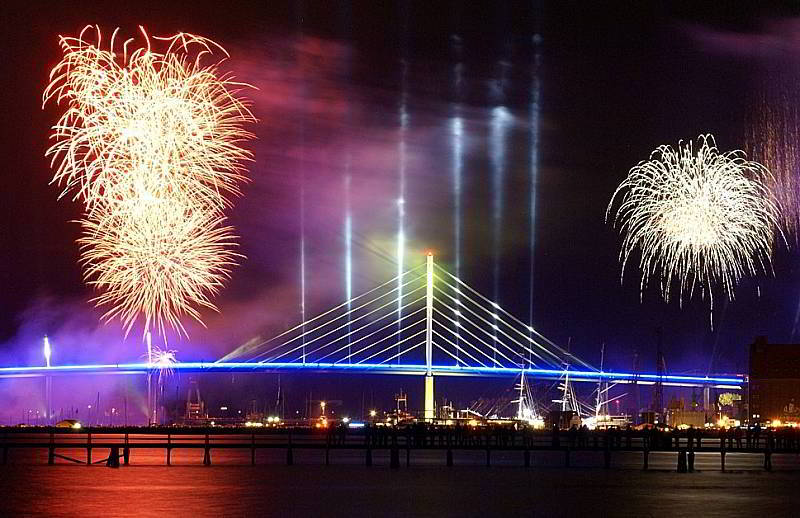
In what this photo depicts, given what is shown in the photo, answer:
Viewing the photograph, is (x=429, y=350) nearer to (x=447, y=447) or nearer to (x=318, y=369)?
(x=318, y=369)

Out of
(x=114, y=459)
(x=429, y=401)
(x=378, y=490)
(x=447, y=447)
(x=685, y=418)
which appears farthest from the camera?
(x=685, y=418)

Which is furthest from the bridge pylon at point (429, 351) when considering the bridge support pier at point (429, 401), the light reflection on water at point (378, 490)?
the light reflection on water at point (378, 490)

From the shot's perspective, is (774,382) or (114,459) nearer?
(114,459)

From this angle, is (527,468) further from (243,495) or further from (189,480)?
(243,495)

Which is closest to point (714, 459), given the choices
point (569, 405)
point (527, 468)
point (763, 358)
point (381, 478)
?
point (527, 468)

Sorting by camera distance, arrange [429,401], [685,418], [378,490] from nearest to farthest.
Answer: [378,490]
[429,401]
[685,418]

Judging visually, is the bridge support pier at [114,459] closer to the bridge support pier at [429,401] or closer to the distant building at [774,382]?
the bridge support pier at [429,401]

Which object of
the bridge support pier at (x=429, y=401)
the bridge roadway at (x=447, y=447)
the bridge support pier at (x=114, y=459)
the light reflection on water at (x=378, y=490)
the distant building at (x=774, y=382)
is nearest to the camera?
the light reflection on water at (x=378, y=490)

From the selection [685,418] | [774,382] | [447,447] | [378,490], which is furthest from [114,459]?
[774,382]

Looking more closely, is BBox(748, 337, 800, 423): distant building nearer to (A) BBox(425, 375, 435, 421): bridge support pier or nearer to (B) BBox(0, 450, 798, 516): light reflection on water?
(A) BBox(425, 375, 435, 421): bridge support pier

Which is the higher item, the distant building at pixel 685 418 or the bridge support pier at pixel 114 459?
the bridge support pier at pixel 114 459
